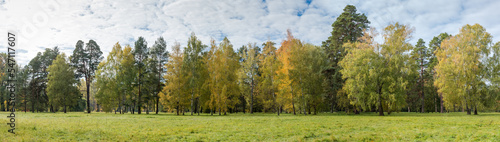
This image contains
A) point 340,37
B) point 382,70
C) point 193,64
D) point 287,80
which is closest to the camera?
point 382,70

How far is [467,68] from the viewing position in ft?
121

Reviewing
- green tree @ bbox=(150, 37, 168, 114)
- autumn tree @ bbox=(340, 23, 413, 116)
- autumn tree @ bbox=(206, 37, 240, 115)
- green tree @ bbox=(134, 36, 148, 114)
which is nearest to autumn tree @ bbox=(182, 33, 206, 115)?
autumn tree @ bbox=(206, 37, 240, 115)

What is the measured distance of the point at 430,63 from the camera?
2359 inches

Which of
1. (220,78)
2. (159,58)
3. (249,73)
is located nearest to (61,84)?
(159,58)

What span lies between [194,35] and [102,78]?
70.9ft

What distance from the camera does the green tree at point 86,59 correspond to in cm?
5324

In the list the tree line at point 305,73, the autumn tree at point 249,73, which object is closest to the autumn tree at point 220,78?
the tree line at point 305,73

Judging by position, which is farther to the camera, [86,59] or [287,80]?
[86,59]

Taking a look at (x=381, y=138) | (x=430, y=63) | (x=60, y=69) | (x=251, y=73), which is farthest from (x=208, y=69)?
(x=430, y=63)

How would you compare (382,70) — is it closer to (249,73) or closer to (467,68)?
(467,68)

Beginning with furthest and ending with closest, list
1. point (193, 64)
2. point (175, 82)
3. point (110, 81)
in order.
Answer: point (110, 81)
point (193, 64)
point (175, 82)

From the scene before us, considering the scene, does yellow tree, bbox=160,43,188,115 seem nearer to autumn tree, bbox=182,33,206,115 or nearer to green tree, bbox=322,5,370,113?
autumn tree, bbox=182,33,206,115

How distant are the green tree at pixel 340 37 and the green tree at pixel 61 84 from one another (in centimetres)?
5425

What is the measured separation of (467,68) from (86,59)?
7215 centimetres
